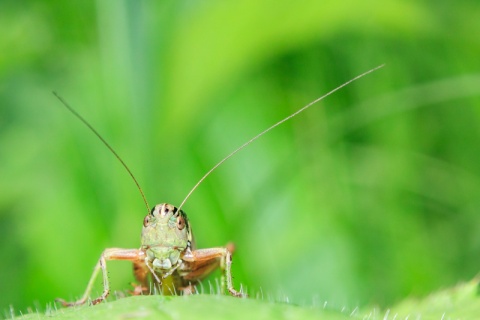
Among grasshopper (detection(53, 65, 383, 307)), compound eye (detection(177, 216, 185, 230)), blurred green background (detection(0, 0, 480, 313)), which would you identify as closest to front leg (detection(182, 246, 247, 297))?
grasshopper (detection(53, 65, 383, 307))

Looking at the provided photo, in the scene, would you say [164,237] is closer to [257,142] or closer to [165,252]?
[165,252]

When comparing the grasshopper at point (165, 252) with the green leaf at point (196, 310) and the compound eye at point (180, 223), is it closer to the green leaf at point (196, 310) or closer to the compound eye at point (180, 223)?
the compound eye at point (180, 223)

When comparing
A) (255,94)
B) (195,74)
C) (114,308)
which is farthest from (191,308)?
(255,94)

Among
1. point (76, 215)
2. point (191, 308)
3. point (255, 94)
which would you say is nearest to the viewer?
point (191, 308)

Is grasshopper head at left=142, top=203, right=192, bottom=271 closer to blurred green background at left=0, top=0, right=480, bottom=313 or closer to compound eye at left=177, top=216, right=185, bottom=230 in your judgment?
compound eye at left=177, top=216, right=185, bottom=230

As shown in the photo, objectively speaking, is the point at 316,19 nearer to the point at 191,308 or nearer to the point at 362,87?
the point at 362,87

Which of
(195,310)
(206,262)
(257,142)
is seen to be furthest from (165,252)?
(257,142)
